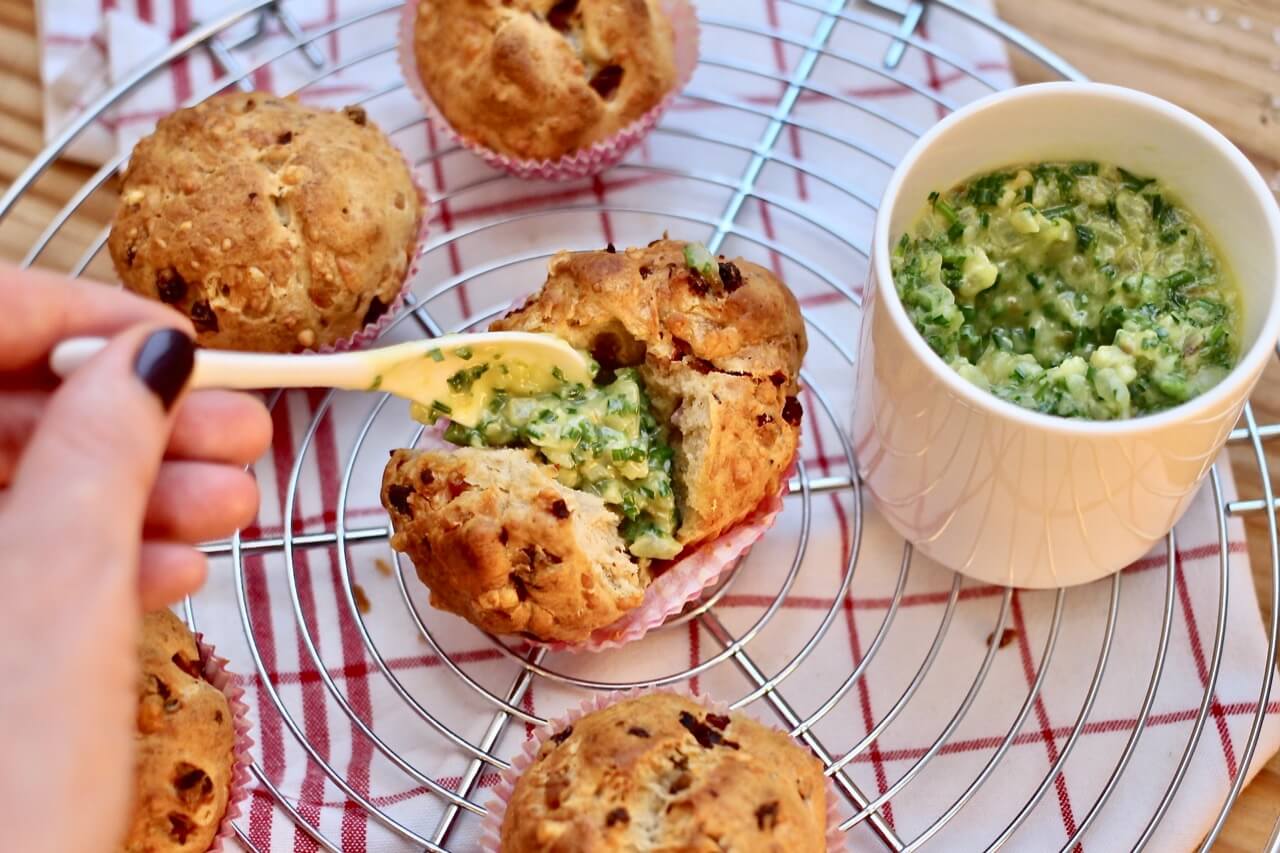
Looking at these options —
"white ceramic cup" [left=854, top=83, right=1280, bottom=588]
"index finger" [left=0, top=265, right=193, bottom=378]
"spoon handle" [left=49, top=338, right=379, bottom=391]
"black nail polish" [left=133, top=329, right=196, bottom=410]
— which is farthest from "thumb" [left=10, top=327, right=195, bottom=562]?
"white ceramic cup" [left=854, top=83, right=1280, bottom=588]

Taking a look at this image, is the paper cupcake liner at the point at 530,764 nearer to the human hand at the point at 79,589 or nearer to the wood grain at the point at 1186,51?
the human hand at the point at 79,589

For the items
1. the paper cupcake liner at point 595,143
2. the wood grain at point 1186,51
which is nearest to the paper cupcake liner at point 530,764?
the paper cupcake liner at point 595,143

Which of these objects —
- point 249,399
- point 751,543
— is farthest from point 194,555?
point 751,543

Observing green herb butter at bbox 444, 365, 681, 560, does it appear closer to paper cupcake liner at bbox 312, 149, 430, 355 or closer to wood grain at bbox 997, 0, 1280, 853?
paper cupcake liner at bbox 312, 149, 430, 355

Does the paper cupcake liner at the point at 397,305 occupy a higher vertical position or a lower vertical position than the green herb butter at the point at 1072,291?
→ lower

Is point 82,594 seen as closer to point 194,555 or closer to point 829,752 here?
point 194,555

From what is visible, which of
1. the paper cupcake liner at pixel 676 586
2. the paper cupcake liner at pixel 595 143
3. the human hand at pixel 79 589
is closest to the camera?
the human hand at pixel 79 589

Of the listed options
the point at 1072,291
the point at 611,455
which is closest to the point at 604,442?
the point at 611,455
